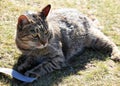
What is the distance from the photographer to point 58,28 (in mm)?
5188

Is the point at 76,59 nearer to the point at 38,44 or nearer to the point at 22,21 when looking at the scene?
the point at 38,44

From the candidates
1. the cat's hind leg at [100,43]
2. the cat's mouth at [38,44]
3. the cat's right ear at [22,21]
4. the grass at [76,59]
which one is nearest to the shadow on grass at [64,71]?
the grass at [76,59]

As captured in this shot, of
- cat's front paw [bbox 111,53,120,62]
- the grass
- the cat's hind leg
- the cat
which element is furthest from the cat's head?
cat's front paw [bbox 111,53,120,62]

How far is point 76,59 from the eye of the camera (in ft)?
17.5

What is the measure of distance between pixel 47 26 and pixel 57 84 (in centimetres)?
84

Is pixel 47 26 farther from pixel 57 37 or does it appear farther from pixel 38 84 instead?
pixel 38 84

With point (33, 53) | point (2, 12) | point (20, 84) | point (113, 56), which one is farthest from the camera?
point (2, 12)

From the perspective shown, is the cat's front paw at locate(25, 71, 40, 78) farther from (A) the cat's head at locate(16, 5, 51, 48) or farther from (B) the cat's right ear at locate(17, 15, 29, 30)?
(B) the cat's right ear at locate(17, 15, 29, 30)

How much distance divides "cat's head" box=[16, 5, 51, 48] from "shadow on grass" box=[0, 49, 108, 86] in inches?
18.9

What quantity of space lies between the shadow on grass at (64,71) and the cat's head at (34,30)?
0.48 meters

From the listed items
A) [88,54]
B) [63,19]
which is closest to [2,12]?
[63,19]

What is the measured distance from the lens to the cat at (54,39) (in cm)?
464

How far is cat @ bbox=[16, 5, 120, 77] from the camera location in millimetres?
4637

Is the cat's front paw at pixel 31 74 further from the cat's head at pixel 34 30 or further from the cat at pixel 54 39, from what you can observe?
the cat's head at pixel 34 30
